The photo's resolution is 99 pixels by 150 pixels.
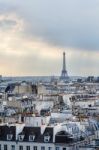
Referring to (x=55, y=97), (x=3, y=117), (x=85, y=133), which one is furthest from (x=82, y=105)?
(x=85, y=133)

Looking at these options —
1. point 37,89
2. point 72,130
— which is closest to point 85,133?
point 72,130

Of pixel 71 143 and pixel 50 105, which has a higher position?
pixel 50 105

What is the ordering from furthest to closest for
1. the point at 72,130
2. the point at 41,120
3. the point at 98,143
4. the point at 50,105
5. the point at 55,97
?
the point at 55,97 < the point at 50,105 < the point at 41,120 < the point at 72,130 < the point at 98,143

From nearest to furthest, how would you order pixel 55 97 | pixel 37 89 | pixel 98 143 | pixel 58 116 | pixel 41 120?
pixel 98 143 < pixel 41 120 < pixel 58 116 < pixel 55 97 < pixel 37 89

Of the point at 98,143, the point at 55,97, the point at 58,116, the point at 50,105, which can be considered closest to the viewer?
the point at 98,143

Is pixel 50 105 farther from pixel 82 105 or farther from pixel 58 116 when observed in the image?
pixel 58 116

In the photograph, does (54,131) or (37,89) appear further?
(37,89)

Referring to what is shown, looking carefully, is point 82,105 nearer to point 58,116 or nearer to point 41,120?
point 58,116

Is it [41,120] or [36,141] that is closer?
[36,141]

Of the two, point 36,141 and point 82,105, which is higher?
point 82,105
